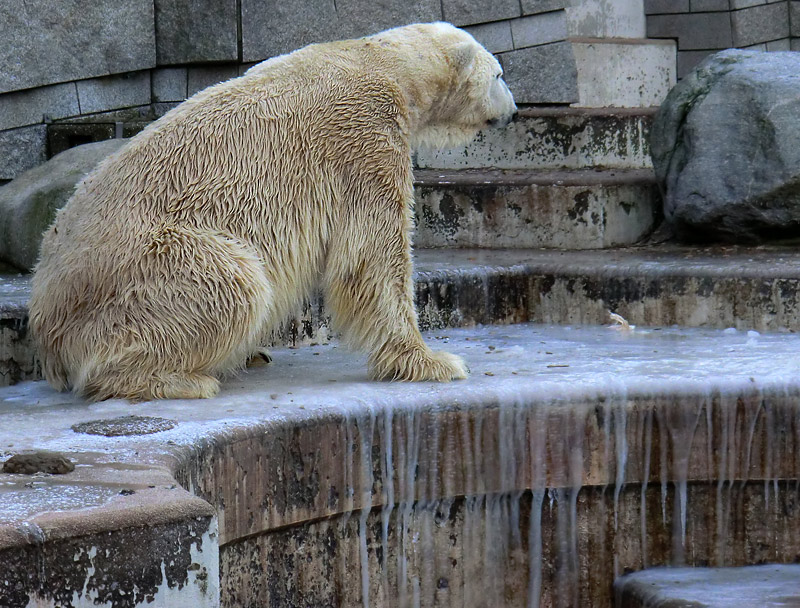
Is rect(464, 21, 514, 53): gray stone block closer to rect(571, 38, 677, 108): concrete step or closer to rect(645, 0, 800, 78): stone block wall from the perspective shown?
rect(571, 38, 677, 108): concrete step

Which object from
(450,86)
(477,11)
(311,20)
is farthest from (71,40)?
(450,86)

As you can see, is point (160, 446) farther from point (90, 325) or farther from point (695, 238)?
point (695, 238)

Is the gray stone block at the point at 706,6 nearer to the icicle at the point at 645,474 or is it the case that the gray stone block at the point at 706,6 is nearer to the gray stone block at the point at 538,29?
the gray stone block at the point at 538,29

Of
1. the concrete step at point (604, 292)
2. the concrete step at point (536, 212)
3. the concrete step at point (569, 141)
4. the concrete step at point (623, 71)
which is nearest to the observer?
the concrete step at point (604, 292)

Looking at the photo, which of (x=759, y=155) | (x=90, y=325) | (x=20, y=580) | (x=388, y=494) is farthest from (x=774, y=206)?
(x=20, y=580)

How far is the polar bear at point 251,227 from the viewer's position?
4059 mm

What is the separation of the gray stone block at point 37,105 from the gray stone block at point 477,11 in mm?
2695

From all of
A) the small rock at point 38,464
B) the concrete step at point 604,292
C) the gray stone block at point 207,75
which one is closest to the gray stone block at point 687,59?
the gray stone block at point 207,75

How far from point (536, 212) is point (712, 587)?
357cm

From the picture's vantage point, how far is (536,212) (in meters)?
7.46

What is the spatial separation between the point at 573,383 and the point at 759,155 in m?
3.09

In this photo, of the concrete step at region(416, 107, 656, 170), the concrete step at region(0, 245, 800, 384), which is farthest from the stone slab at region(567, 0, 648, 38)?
the concrete step at region(0, 245, 800, 384)

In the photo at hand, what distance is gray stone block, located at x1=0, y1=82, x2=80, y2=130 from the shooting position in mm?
7531

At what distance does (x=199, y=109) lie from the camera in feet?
14.0
